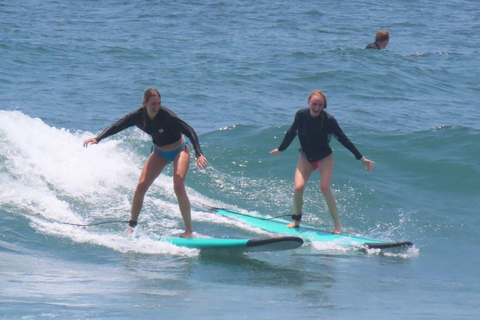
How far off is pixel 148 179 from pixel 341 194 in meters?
3.52

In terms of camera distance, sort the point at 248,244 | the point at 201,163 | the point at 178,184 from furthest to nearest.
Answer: the point at 178,184
the point at 201,163
the point at 248,244

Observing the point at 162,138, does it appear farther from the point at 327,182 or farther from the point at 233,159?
the point at 233,159

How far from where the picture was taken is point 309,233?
316 inches

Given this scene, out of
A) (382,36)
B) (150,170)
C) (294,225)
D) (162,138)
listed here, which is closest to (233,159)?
(294,225)

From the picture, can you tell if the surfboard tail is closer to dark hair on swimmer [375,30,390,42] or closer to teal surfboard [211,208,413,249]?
teal surfboard [211,208,413,249]

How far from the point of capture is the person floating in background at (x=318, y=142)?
775 cm

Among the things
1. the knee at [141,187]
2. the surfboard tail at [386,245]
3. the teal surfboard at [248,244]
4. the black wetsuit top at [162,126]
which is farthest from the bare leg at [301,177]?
the knee at [141,187]

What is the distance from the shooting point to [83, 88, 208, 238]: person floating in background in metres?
7.11

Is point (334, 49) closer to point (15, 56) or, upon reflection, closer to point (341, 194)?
point (15, 56)

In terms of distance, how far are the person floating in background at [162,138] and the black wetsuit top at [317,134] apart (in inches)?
51.7

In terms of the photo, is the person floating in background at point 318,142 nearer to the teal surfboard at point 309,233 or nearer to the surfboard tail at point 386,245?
the teal surfboard at point 309,233

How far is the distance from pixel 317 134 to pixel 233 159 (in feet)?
11.8

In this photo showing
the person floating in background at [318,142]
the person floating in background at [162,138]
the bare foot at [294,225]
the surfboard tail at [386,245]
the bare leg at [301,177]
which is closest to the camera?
the person floating in background at [162,138]

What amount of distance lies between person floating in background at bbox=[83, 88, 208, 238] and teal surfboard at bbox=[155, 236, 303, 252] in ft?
1.07
